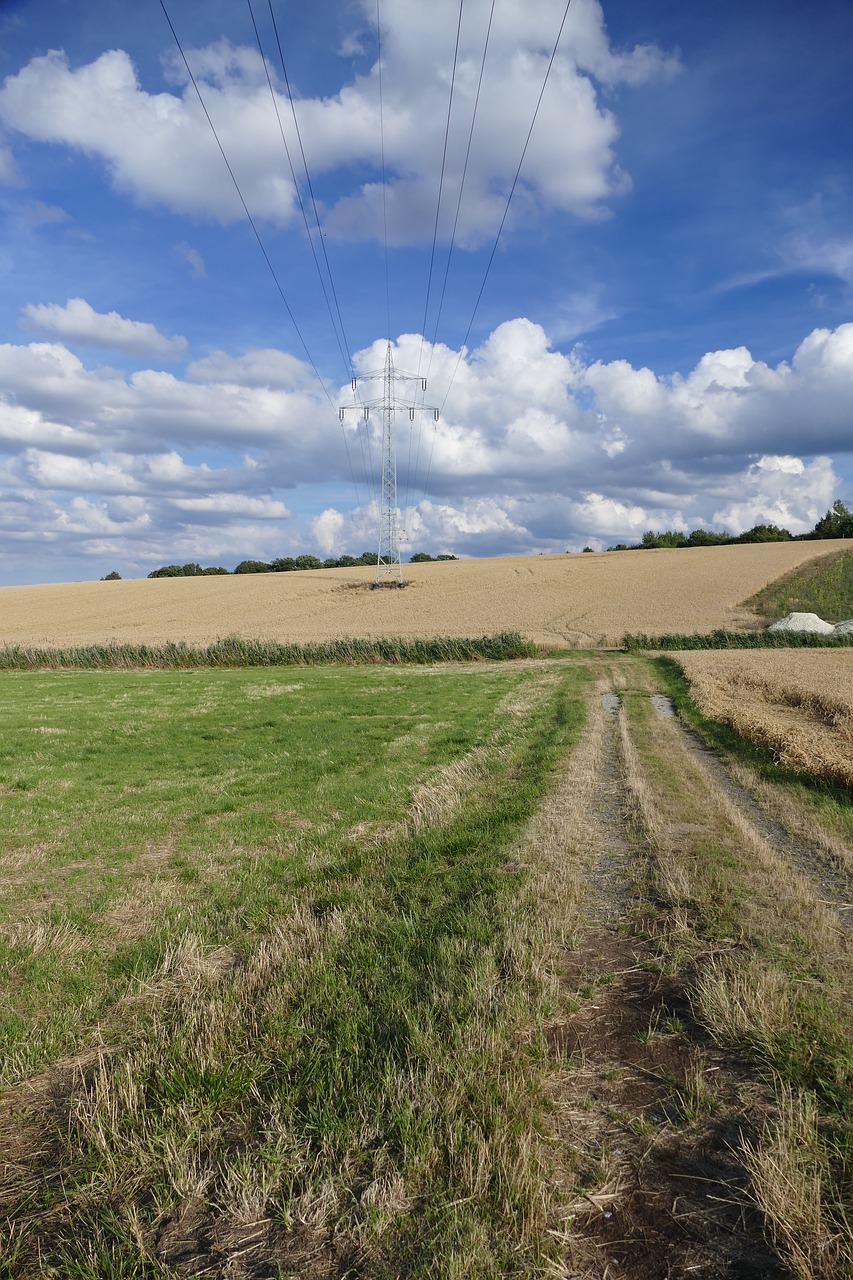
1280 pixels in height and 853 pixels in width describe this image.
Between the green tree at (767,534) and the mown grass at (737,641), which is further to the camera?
the green tree at (767,534)

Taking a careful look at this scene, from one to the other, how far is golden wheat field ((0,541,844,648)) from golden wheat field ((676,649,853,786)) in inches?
665

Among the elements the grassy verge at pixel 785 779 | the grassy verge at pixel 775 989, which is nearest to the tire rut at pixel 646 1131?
the grassy verge at pixel 775 989

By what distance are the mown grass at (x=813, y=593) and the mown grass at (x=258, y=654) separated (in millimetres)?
25868

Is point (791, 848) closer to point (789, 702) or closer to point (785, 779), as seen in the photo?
point (785, 779)

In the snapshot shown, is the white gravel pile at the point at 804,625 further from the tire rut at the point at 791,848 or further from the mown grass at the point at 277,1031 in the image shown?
the mown grass at the point at 277,1031

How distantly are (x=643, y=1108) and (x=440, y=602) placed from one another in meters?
62.0

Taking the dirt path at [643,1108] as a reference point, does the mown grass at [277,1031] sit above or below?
above

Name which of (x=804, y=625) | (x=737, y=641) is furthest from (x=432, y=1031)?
(x=804, y=625)

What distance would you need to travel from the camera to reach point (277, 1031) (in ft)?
16.0

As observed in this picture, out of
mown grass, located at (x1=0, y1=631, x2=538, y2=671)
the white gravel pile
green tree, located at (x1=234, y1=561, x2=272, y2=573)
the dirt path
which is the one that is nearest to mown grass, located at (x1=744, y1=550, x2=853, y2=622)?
the white gravel pile

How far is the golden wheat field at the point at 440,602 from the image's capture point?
53656 millimetres

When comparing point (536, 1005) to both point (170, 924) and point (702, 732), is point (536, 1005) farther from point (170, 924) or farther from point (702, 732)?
point (702, 732)

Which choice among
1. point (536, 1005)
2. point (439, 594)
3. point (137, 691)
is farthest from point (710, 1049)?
point (439, 594)

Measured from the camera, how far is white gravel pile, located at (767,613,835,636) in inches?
1743
